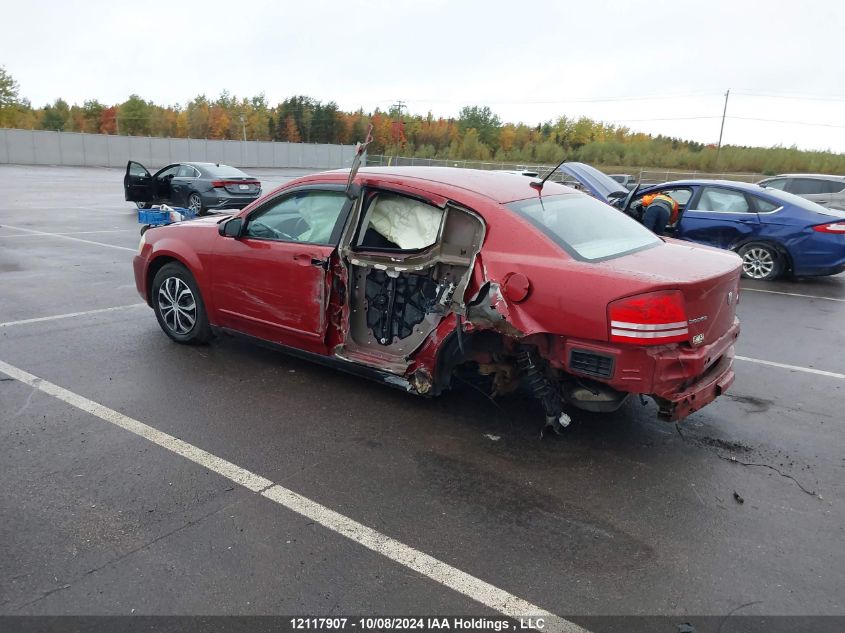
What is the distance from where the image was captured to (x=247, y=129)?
3462 inches

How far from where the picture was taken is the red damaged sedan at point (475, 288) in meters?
3.68

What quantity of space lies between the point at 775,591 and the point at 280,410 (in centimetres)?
315

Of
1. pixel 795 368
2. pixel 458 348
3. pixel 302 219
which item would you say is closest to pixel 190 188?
pixel 302 219

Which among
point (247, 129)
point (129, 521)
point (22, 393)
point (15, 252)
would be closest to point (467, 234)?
point (129, 521)

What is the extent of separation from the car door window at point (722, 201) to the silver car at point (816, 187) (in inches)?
245

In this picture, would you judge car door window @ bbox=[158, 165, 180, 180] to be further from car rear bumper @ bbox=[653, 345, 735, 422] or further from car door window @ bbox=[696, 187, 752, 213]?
car rear bumper @ bbox=[653, 345, 735, 422]

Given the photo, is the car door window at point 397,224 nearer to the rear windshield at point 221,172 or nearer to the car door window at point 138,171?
the car door window at point 138,171

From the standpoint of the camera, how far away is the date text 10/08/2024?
256cm

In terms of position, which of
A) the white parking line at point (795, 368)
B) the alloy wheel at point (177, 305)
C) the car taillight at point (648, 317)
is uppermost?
the car taillight at point (648, 317)

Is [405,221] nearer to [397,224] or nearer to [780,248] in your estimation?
[397,224]

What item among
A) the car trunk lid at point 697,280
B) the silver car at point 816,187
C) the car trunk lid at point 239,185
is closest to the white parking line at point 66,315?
the car trunk lid at point 697,280

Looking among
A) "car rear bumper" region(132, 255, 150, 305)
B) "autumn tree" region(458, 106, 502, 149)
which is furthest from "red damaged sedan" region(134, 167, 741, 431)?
"autumn tree" region(458, 106, 502, 149)

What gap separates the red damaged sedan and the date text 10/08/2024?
1.57m

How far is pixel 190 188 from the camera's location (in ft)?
54.5
